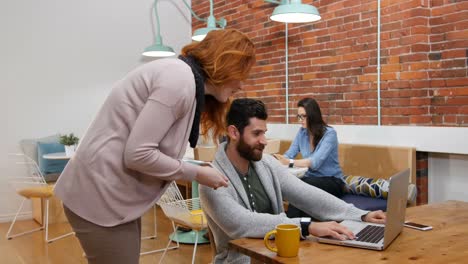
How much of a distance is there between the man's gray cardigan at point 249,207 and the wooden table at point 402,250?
0.33 ft

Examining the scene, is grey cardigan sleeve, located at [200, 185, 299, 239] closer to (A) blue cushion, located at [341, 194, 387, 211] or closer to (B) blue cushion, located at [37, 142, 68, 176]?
(A) blue cushion, located at [341, 194, 387, 211]

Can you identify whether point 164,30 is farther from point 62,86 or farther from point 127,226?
point 127,226

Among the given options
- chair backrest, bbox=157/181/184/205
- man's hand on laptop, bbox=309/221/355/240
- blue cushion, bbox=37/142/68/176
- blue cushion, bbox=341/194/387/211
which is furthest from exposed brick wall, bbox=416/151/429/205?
blue cushion, bbox=37/142/68/176

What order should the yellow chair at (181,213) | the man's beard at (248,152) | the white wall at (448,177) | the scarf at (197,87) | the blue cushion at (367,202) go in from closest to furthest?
the scarf at (197,87) → the man's beard at (248,152) → the yellow chair at (181,213) → the blue cushion at (367,202) → the white wall at (448,177)

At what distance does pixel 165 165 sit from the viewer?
55.7 inches

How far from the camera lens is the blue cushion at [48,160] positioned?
5480 millimetres

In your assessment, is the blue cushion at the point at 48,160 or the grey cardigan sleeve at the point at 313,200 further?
the blue cushion at the point at 48,160

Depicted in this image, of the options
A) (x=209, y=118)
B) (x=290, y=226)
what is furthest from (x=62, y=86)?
(x=290, y=226)

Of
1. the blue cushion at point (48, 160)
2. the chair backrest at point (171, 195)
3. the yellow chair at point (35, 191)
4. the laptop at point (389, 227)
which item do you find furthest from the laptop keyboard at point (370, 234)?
the blue cushion at point (48, 160)

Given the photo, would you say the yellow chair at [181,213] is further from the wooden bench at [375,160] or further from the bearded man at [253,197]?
the wooden bench at [375,160]

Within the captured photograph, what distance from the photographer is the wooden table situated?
4.43 ft

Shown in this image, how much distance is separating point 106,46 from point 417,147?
400 centimetres

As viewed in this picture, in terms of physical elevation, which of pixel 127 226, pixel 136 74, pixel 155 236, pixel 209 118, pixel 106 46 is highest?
pixel 106 46

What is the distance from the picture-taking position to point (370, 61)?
420 cm
